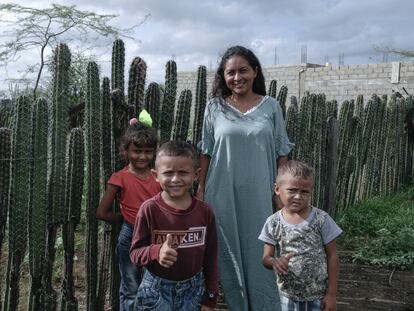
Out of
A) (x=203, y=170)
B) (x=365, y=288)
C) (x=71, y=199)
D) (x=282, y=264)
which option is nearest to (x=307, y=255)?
(x=282, y=264)

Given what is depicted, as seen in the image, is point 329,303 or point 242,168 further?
point 242,168

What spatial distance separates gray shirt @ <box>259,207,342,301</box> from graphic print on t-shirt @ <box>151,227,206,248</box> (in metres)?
0.49

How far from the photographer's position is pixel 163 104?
4020 mm

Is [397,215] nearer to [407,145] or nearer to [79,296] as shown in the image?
[407,145]

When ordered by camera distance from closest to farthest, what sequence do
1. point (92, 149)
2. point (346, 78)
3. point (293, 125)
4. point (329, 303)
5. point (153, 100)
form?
point (329, 303), point (92, 149), point (153, 100), point (293, 125), point (346, 78)

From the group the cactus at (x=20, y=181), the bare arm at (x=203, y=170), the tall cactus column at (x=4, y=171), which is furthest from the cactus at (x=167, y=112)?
the tall cactus column at (x=4, y=171)

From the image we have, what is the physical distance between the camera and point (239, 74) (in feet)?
10.3

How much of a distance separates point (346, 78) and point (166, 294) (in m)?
12.3

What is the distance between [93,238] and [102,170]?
0.50 metres

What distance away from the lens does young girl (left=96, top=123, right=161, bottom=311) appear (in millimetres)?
3148

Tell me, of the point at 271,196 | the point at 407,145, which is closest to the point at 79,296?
the point at 271,196

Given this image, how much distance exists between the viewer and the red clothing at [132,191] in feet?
10.3

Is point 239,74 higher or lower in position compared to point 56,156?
higher

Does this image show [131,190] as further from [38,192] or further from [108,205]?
[38,192]
